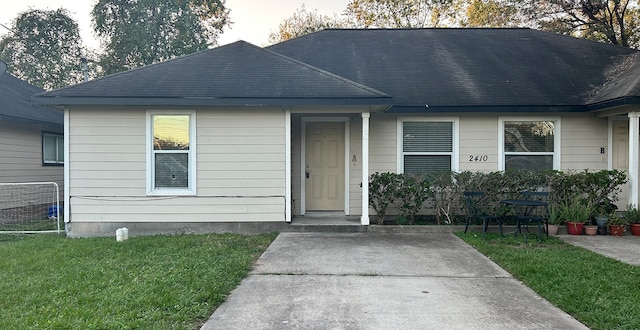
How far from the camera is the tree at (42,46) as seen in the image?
2109 cm

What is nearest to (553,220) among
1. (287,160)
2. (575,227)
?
(575,227)

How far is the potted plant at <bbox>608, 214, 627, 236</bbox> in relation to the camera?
7765 millimetres

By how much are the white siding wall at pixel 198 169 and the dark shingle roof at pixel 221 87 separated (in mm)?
384

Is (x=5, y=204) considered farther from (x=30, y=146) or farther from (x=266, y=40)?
(x=266, y=40)

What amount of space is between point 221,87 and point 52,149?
24.3 ft

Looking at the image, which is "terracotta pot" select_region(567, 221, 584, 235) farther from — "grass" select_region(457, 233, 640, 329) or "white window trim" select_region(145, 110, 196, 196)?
"white window trim" select_region(145, 110, 196, 196)

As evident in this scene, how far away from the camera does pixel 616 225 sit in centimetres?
777

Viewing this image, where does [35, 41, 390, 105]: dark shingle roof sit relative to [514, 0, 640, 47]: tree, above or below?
below

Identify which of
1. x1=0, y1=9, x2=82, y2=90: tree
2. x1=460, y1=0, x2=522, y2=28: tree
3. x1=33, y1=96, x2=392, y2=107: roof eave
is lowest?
x1=33, y1=96, x2=392, y2=107: roof eave

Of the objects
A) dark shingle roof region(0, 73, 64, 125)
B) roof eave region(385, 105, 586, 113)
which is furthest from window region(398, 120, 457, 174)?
dark shingle roof region(0, 73, 64, 125)

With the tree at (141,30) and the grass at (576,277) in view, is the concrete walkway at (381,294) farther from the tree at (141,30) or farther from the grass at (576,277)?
the tree at (141,30)

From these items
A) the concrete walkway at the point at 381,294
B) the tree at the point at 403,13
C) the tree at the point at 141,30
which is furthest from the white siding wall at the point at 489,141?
the tree at the point at 403,13

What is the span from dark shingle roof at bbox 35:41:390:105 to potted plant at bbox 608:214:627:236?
499 centimetres

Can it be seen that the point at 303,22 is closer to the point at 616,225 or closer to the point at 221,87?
the point at 221,87
